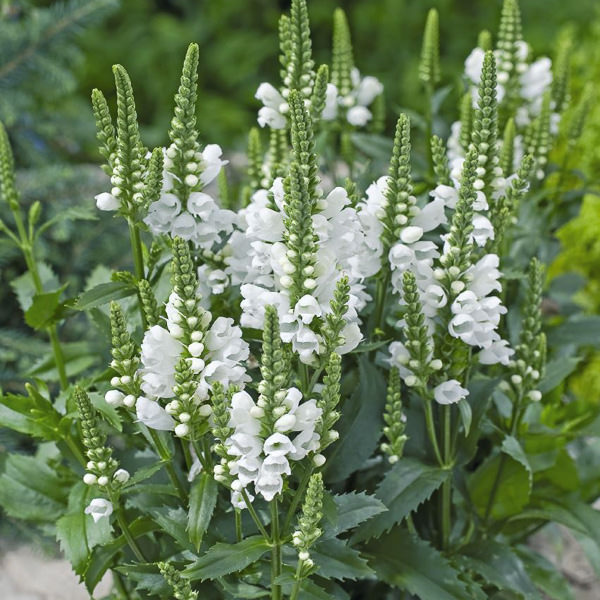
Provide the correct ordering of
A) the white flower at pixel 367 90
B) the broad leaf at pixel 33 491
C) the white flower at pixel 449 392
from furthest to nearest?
the white flower at pixel 367 90 < the broad leaf at pixel 33 491 < the white flower at pixel 449 392

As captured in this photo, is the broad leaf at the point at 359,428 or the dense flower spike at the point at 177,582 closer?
the dense flower spike at the point at 177,582

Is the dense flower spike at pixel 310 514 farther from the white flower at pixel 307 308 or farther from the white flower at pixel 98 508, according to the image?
the white flower at pixel 98 508

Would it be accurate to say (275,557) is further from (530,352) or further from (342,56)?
(342,56)

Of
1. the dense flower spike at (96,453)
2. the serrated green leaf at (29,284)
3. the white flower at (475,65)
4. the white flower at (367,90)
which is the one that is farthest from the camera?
the white flower at (367,90)

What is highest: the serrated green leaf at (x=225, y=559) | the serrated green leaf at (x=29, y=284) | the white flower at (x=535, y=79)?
the white flower at (x=535, y=79)

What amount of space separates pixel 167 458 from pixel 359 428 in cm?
42

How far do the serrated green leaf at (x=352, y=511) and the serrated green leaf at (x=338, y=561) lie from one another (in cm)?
3

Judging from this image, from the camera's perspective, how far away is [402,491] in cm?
178

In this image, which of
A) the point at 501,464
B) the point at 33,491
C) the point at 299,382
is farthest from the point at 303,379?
the point at 33,491

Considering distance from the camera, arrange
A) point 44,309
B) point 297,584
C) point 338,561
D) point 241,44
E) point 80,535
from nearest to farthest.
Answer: point 297,584 < point 338,561 < point 80,535 < point 44,309 < point 241,44

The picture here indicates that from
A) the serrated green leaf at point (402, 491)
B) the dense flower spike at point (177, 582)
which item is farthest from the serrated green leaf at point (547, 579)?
the dense flower spike at point (177, 582)

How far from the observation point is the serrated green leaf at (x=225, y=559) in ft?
4.87

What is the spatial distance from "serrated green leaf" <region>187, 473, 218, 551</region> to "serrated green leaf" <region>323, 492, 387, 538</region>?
22cm

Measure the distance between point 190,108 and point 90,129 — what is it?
8.86 feet
